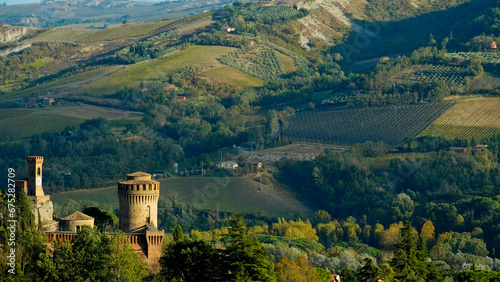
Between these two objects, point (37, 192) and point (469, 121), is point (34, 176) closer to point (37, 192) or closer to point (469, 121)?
point (37, 192)

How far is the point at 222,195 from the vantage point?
12631 cm

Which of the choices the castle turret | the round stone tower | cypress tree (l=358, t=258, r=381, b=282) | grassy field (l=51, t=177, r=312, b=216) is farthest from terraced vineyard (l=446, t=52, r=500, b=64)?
the castle turret

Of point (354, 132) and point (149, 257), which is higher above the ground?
point (149, 257)

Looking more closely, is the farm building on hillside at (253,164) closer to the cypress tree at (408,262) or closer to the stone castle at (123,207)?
the stone castle at (123,207)

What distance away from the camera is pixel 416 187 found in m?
128

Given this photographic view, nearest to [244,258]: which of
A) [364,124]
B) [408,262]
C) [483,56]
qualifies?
[408,262]

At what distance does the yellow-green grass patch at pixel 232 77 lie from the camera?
7594 inches

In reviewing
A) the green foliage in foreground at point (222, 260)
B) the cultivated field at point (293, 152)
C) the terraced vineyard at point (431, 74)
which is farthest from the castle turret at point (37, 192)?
the terraced vineyard at point (431, 74)

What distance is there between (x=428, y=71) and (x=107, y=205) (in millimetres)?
71806

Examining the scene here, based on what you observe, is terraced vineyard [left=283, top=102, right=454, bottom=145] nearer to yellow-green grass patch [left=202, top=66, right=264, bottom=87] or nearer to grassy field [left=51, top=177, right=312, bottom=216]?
grassy field [left=51, top=177, right=312, bottom=216]

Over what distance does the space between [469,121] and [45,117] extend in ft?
200

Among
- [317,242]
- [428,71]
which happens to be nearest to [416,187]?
[317,242]

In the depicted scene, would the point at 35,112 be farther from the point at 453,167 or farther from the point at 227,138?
the point at 453,167

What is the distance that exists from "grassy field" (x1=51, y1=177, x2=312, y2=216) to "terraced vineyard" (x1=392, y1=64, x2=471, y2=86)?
4257 centimetres
